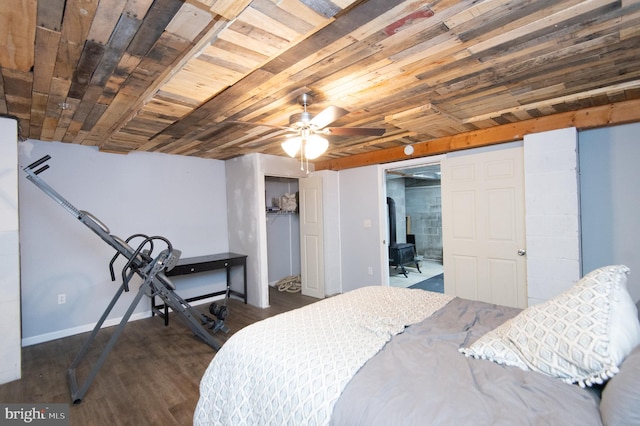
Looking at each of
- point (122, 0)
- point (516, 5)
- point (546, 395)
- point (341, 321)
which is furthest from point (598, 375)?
point (122, 0)

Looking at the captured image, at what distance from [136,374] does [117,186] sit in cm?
236

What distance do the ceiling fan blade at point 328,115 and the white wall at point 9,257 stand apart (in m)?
2.54

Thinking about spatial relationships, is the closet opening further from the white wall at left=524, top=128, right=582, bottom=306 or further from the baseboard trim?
the white wall at left=524, top=128, right=582, bottom=306

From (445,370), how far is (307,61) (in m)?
1.70

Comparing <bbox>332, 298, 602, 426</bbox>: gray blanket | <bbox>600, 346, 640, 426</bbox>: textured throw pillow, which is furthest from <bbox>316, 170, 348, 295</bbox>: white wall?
<bbox>600, 346, 640, 426</bbox>: textured throw pillow

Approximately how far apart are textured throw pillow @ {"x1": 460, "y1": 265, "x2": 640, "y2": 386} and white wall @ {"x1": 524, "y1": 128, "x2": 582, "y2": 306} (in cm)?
177

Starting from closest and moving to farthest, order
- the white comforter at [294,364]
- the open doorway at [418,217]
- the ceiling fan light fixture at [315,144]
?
1. the white comforter at [294,364]
2. the ceiling fan light fixture at [315,144]
3. the open doorway at [418,217]

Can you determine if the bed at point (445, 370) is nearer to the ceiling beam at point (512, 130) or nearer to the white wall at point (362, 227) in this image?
the ceiling beam at point (512, 130)

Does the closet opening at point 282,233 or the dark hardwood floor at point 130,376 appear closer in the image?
the dark hardwood floor at point 130,376

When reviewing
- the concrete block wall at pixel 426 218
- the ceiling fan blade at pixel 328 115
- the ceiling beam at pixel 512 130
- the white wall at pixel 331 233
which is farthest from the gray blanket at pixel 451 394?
the concrete block wall at pixel 426 218

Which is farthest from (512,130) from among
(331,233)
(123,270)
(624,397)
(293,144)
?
(123,270)

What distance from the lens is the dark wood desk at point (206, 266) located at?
151 inches

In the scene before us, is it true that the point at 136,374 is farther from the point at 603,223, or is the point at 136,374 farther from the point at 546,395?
the point at 603,223

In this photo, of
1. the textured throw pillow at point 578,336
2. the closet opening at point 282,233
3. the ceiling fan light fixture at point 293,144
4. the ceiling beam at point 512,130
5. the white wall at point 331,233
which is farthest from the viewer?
the closet opening at point 282,233
